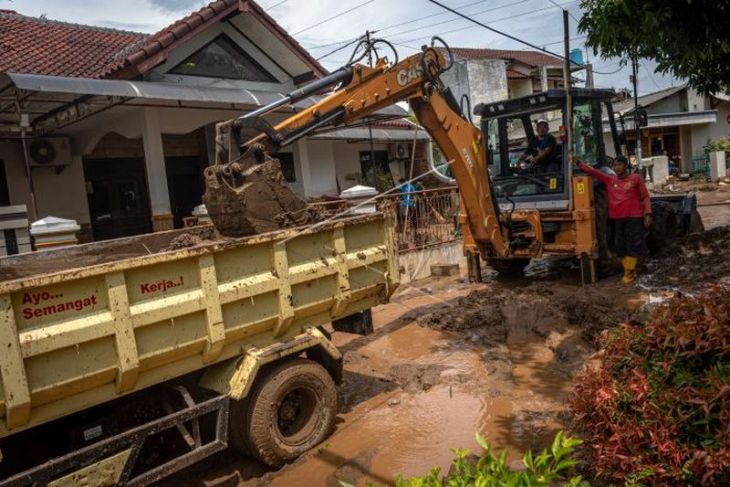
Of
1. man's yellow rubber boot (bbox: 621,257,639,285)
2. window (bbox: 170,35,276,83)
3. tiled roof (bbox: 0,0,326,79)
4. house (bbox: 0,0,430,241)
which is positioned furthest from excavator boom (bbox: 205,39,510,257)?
window (bbox: 170,35,276,83)

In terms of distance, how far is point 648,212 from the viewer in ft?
24.8

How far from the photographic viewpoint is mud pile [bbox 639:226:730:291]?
7.41 m

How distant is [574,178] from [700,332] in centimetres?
497

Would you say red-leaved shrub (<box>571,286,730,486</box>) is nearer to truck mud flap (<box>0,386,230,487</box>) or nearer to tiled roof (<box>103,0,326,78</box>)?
truck mud flap (<box>0,386,230,487</box>)

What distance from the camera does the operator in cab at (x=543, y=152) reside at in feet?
26.1

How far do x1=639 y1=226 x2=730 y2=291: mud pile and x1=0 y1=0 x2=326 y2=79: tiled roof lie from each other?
8.10 meters

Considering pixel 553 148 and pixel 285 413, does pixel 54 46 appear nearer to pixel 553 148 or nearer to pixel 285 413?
pixel 553 148

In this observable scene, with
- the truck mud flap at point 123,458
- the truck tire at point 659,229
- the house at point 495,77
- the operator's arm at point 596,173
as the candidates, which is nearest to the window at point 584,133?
the operator's arm at point 596,173

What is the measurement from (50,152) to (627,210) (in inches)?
389

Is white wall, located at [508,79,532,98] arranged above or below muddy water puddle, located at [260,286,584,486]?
above

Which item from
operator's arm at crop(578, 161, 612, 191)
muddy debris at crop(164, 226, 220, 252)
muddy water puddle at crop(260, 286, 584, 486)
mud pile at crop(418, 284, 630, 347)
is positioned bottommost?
muddy water puddle at crop(260, 286, 584, 486)

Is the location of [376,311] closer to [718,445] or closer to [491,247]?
[491,247]

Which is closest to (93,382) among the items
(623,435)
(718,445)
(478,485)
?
(478,485)

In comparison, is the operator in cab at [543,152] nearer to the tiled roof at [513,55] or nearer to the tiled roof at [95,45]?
the tiled roof at [95,45]
